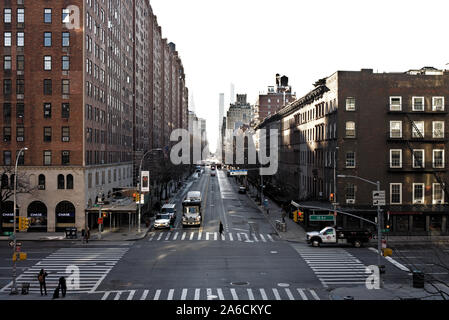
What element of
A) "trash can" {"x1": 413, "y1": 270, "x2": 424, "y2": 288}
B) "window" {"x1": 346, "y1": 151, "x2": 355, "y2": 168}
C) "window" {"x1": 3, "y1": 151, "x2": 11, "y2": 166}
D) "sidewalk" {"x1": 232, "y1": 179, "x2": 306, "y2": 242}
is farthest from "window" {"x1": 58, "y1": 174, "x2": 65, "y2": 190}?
"trash can" {"x1": 413, "y1": 270, "x2": 424, "y2": 288}

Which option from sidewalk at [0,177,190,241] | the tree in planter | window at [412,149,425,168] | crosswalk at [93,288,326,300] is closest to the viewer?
crosswalk at [93,288,326,300]

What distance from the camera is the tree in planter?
174 feet

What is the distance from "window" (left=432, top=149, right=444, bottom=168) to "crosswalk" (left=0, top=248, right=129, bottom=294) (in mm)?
39232

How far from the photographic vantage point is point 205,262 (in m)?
36.8

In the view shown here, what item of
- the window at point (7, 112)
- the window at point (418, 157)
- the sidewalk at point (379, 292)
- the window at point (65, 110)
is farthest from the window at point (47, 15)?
the window at point (418, 157)

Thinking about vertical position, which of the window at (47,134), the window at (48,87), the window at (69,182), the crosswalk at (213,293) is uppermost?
the window at (48,87)

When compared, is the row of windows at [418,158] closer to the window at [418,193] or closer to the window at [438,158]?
the window at [438,158]

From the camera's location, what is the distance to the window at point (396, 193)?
55.8 m

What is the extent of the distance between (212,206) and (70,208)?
3176cm

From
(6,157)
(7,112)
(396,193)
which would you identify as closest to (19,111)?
(7,112)

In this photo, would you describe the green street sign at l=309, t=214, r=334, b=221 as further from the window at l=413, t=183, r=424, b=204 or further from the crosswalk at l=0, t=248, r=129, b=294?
the crosswalk at l=0, t=248, r=129, b=294

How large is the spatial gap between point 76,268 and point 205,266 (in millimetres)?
10054

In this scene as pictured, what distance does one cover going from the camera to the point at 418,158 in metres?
55.3

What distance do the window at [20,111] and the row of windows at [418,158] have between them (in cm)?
4702
